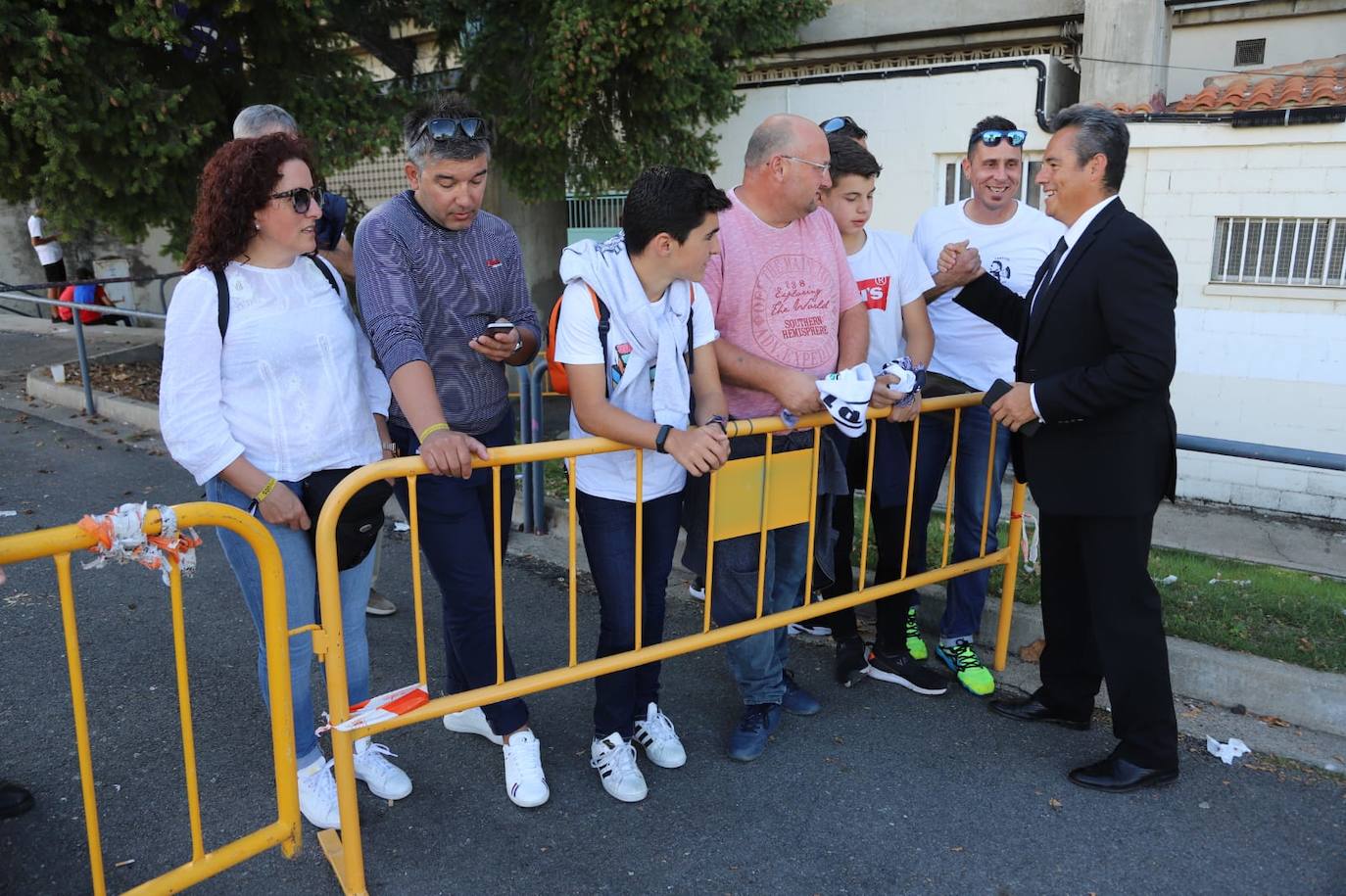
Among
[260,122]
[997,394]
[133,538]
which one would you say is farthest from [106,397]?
[997,394]

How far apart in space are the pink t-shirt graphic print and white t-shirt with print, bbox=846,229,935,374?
38 centimetres

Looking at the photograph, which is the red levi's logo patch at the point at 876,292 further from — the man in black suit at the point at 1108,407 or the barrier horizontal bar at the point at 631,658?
the barrier horizontal bar at the point at 631,658

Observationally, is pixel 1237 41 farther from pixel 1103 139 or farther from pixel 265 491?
pixel 265 491

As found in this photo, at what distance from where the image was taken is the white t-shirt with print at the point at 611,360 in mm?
2992

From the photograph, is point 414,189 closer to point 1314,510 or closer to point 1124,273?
point 1124,273

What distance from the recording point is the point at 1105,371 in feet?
10.2

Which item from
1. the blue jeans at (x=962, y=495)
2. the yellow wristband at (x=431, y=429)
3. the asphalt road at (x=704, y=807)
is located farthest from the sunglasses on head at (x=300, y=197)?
the blue jeans at (x=962, y=495)

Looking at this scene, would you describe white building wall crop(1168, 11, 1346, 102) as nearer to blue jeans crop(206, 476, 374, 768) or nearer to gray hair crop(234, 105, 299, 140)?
gray hair crop(234, 105, 299, 140)

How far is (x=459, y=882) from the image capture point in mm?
2908

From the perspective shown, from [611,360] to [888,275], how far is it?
133 cm

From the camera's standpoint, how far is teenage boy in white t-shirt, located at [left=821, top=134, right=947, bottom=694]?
12.2 feet

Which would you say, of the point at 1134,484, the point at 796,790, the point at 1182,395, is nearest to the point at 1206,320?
the point at 1182,395

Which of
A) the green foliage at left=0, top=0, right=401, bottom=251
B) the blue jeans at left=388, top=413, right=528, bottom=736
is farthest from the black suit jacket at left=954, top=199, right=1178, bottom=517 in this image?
the green foliage at left=0, top=0, right=401, bottom=251

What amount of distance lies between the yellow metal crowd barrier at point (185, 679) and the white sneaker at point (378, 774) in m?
0.45
